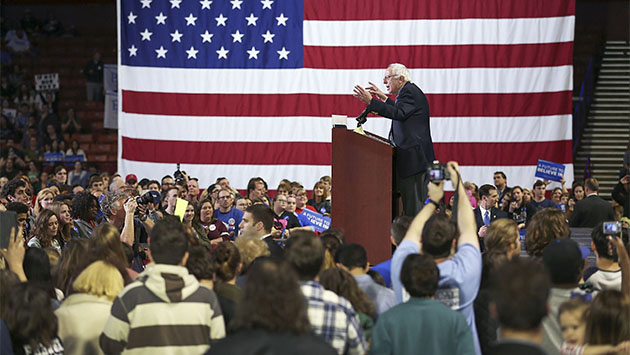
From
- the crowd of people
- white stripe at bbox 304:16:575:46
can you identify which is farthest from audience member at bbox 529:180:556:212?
the crowd of people

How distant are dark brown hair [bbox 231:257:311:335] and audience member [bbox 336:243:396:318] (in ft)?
4.59

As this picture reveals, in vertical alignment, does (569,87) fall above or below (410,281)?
above

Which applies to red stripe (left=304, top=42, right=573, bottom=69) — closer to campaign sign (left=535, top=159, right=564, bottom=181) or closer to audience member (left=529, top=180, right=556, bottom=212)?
campaign sign (left=535, top=159, right=564, bottom=181)

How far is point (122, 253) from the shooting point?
4801 mm

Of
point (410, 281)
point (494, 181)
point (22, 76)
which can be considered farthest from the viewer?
point (22, 76)

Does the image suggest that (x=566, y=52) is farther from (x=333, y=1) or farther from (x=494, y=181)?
(x=333, y=1)

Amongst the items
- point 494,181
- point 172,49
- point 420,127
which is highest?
point 172,49

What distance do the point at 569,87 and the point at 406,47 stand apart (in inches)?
105

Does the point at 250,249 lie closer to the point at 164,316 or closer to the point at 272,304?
the point at 164,316

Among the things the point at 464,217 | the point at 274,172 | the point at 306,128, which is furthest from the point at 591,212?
the point at 464,217

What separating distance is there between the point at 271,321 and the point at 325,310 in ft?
2.71

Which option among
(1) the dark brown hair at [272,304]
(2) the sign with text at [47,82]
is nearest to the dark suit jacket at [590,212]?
(1) the dark brown hair at [272,304]

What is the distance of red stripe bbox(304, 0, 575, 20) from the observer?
14.2 meters

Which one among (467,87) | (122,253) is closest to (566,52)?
(467,87)
